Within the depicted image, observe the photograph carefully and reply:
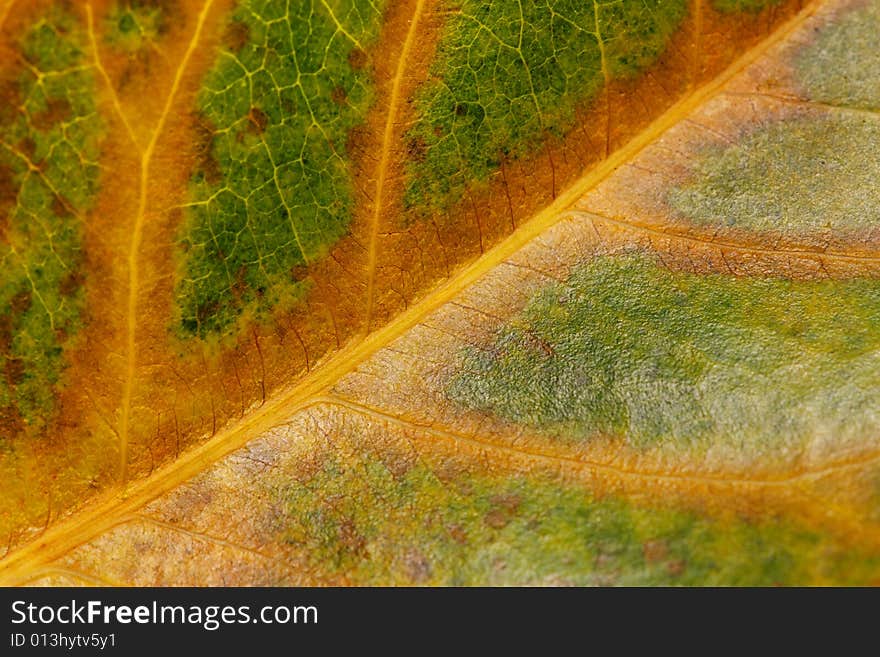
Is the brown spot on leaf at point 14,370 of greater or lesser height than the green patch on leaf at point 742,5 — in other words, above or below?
below

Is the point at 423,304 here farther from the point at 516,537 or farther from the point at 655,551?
the point at 655,551

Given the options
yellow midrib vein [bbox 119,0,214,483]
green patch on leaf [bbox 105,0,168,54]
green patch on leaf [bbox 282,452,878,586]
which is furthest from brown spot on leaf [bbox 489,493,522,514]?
green patch on leaf [bbox 105,0,168,54]

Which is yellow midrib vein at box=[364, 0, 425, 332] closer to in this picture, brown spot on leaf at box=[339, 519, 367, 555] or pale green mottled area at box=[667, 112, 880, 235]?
brown spot on leaf at box=[339, 519, 367, 555]

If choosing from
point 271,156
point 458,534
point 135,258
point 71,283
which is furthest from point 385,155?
point 458,534

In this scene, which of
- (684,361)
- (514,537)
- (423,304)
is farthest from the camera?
(423,304)

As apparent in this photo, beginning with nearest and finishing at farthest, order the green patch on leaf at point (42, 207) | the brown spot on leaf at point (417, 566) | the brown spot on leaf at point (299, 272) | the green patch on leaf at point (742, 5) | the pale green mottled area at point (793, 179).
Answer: the green patch on leaf at point (42, 207), the brown spot on leaf at point (417, 566), the brown spot on leaf at point (299, 272), the pale green mottled area at point (793, 179), the green patch on leaf at point (742, 5)

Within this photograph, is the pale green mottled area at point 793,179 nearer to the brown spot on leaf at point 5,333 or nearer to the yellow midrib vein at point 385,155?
the yellow midrib vein at point 385,155

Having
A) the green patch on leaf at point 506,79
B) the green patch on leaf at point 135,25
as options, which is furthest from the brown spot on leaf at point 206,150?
the green patch on leaf at point 506,79
